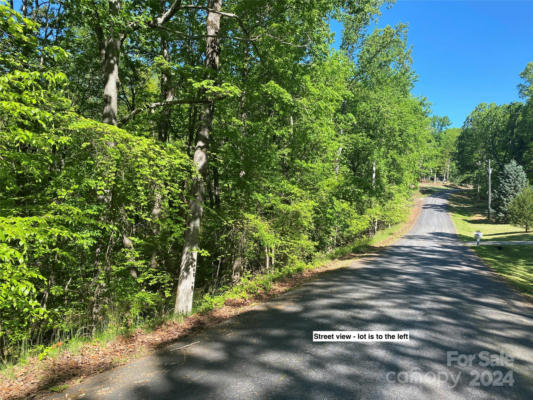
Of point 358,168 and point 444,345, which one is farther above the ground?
point 358,168

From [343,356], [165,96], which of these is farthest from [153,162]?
[165,96]

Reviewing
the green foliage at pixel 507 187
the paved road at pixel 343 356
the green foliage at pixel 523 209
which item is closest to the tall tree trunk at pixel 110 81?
the paved road at pixel 343 356

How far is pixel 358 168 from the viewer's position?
23953mm

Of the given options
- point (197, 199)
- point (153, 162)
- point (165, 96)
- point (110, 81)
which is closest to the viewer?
A: point (153, 162)

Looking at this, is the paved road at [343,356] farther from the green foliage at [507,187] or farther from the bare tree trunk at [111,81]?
the green foliage at [507,187]

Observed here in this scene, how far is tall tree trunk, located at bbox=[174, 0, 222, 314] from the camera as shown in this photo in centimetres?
658

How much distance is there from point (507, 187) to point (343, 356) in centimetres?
4979

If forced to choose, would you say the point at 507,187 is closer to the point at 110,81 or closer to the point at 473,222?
the point at 473,222

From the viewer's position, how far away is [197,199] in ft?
22.8

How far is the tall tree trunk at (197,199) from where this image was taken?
21.6ft

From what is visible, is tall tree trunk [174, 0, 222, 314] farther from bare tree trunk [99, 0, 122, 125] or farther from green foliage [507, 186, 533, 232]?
green foliage [507, 186, 533, 232]

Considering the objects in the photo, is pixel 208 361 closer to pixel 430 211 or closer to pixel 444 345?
pixel 444 345

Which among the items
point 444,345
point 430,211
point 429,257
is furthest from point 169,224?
point 430,211

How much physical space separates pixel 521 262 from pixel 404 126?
12.4 meters
